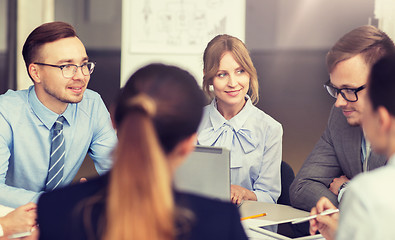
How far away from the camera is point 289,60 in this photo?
287 inches

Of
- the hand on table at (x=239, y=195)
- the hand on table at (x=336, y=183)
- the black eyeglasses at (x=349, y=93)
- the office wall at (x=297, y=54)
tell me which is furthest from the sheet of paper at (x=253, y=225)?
the office wall at (x=297, y=54)

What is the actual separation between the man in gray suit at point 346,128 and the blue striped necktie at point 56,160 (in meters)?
1.04

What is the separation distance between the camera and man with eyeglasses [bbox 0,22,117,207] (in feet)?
7.38

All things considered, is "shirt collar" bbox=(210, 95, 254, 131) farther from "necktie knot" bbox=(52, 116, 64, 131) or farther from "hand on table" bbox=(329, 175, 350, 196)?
"necktie knot" bbox=(52, 116, 64, 131)

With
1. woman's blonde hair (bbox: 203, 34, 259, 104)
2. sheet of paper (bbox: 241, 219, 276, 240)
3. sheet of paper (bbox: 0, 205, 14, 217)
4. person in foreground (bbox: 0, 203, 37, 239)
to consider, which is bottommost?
sheet of paper (bbox: 241, 219, 276, 240)

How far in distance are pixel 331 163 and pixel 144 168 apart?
1.62m

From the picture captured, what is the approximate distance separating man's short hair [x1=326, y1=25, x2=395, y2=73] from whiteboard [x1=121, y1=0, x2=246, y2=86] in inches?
74.5

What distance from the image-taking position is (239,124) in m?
2.64

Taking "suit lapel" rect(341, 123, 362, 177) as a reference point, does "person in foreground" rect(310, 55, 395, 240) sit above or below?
above

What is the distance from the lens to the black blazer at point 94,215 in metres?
0.96

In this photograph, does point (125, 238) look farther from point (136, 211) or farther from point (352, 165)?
point (352, 165)

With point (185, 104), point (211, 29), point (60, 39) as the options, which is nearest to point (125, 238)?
point (185, 104)

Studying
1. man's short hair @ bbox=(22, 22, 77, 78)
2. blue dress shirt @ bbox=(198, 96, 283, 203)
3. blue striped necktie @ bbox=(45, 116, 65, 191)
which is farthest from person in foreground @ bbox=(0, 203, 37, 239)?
blue dress shirt @ bbox=(198, 96, 283, 203)

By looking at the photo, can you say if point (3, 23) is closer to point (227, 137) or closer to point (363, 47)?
point (227, 137)
